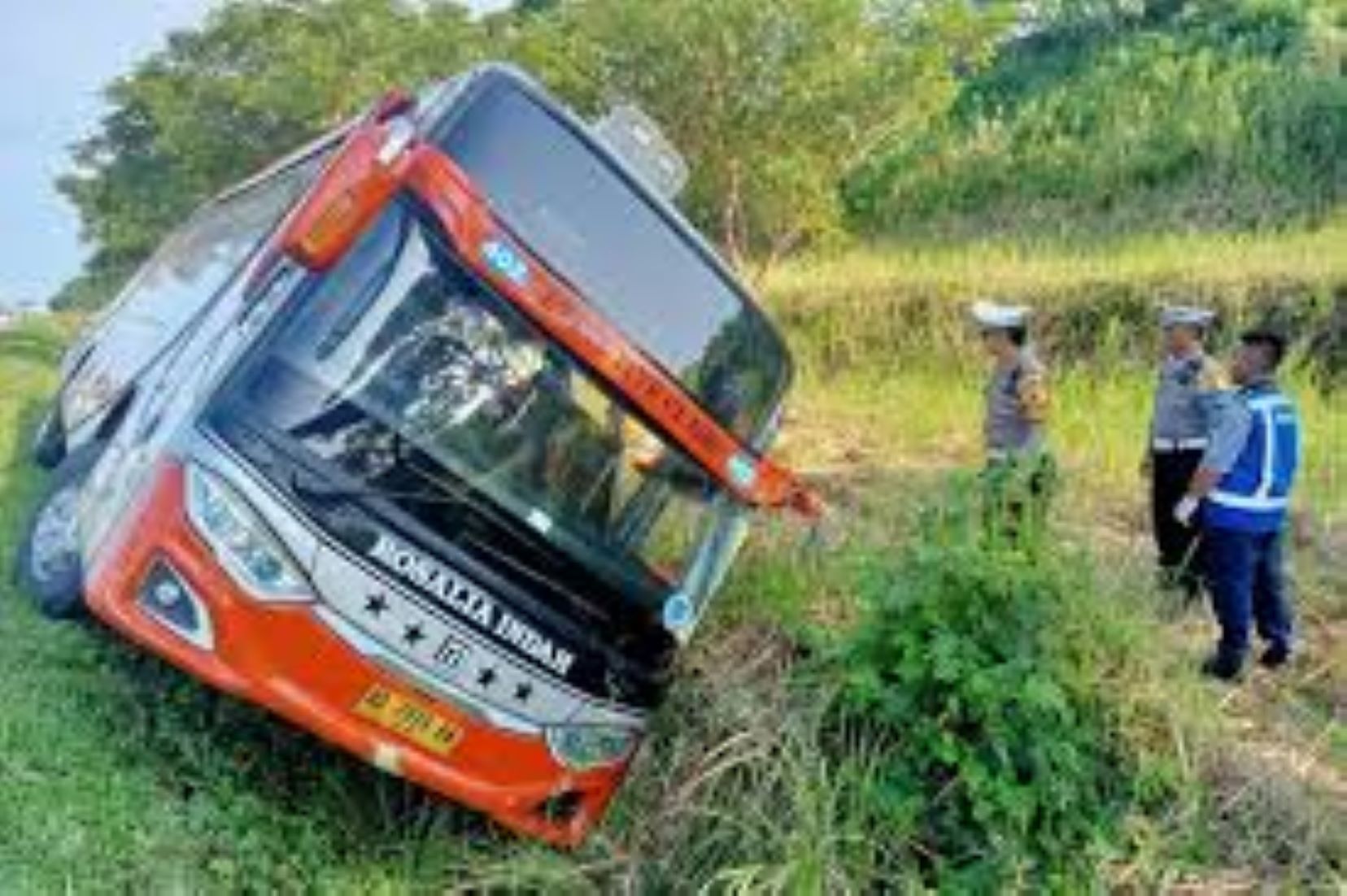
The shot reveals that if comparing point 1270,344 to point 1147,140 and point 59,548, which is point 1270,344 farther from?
point 1147,140

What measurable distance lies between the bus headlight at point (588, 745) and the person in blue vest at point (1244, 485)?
7.52 feet

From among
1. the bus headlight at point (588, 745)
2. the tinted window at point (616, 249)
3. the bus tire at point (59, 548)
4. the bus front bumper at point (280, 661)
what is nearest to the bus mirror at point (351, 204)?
the tinted window at point (616, 249)

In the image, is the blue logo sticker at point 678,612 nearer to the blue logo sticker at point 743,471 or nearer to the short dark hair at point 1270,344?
the blue logo sticker at point 743,471

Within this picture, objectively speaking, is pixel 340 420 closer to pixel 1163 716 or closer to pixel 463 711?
pixel 463 711

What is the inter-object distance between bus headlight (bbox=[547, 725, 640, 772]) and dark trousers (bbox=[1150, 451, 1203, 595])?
104 inches

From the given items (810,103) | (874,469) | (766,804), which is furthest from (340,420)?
(810,103)

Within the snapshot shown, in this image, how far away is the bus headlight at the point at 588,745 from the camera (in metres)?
6.52

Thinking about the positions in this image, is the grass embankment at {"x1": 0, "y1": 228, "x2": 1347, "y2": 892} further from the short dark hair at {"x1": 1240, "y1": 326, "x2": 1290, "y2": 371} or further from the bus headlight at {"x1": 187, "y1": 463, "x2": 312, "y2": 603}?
the short dark hair at {"x1": 1240, "y1": 326, "x2": 1290, "y2": 371}

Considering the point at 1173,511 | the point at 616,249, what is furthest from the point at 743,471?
the point at 1173,511

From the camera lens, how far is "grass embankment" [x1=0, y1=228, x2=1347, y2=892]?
624cm

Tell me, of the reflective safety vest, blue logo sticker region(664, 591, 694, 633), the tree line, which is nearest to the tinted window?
blue logo sticker region(664, 591, 694, 633)

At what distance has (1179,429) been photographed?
8.13m

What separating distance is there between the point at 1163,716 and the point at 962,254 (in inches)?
437

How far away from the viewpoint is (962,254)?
1738 centimetres
